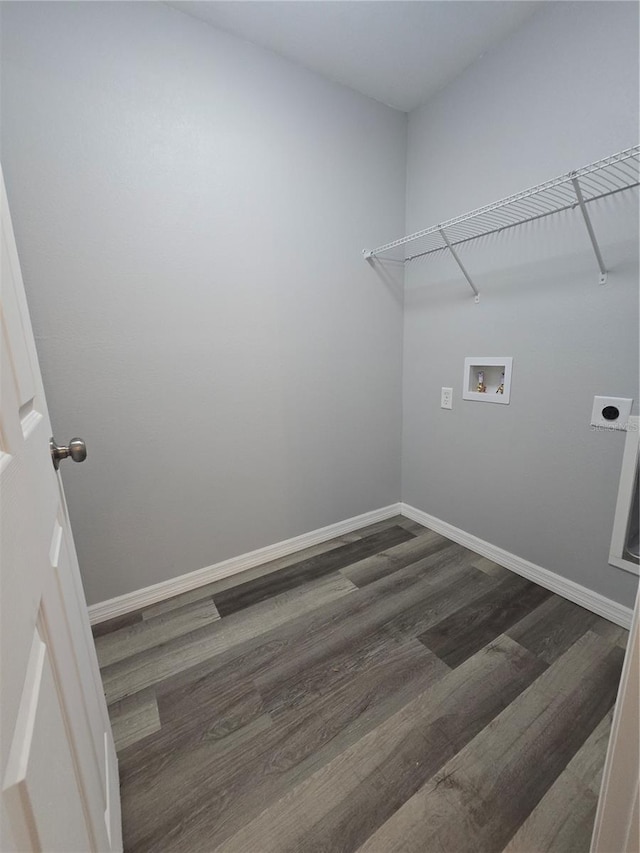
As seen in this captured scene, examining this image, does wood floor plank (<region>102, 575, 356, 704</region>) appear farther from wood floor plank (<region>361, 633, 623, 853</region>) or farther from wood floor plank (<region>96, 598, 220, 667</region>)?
wood floor plank (<region>361, 633, 623, 853</region>)

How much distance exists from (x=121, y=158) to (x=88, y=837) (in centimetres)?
192

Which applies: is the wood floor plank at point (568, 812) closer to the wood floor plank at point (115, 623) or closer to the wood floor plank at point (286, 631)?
the wood floor plank at point (286, 631)

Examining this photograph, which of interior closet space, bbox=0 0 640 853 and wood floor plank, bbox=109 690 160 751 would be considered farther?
wood floor plank, bbox=109 690 160 751

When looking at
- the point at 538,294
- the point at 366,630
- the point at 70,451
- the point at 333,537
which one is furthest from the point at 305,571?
the point at 538,294

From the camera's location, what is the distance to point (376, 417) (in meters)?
2.26

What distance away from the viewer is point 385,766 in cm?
100

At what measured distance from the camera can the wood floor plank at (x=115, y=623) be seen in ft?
5.02

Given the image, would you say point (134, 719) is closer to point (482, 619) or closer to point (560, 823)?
point (560, 823)

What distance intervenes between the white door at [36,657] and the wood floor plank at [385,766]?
1.28ft

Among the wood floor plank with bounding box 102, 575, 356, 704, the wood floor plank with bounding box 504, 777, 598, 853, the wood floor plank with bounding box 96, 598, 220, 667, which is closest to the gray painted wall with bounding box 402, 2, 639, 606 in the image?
the wood floor plank with bounding box 504, 777, 598, 853

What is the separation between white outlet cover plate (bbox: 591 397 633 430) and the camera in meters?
1.37

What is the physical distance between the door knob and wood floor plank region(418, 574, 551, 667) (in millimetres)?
1401

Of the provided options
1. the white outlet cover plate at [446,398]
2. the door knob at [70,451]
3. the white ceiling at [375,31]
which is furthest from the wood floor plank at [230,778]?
the white ceiling at [375,31]

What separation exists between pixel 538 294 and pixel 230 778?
2105 millimetres
